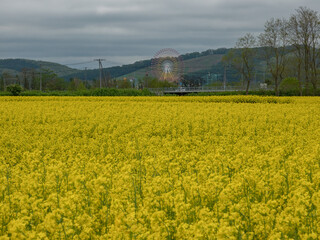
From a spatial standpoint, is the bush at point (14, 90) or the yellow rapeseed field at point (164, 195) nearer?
the yellow rapeseed field at point (164, 195)

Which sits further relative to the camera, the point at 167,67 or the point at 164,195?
the point at 167,67

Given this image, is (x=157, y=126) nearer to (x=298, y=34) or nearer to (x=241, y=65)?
(x=298, y=34)

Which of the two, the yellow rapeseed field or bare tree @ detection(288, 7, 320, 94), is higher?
bare tree @ detection(288, 7, 320, 94)

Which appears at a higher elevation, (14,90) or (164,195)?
(14,90)

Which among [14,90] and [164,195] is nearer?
[164,195]

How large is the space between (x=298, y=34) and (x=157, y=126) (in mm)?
51859

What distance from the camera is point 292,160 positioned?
895 cm

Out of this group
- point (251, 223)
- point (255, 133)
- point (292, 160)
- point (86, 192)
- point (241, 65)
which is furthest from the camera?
point (241, 65)

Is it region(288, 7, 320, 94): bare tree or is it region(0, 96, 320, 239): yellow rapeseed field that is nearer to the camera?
region(0, 96, 320, 239): yellow rapeseed field

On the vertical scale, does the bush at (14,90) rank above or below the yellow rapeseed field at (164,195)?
above

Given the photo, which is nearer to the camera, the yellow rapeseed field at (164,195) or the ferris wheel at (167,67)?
the yellow rapeseed field at (164,195)

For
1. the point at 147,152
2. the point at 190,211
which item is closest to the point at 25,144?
the point at 147,152

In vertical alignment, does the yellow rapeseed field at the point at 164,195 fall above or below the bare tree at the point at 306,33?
below

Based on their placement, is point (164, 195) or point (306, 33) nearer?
point (164, 195)
